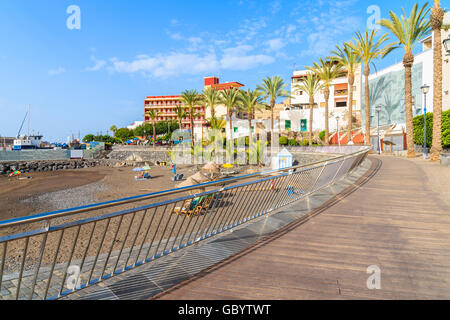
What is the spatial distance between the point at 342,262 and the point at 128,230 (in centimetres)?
323

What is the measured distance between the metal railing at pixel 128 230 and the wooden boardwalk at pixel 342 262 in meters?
0.88

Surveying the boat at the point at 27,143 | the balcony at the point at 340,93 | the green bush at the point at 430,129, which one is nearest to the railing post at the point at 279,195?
the green bush at the point at 430,129

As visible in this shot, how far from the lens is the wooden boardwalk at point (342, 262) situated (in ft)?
11.0

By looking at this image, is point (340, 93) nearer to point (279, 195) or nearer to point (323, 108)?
point (323, 108)

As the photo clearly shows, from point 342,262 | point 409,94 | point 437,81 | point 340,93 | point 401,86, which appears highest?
point 340,93

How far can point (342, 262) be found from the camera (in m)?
4.14

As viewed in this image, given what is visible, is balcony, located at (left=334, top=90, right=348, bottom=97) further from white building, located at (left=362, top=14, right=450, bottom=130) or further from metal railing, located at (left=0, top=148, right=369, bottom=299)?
metal railing, located at (left=0, top=148, right=369, bottom=299)

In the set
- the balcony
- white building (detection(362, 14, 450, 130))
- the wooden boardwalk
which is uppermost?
the balcony

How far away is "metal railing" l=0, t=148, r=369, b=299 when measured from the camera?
2.87 meters

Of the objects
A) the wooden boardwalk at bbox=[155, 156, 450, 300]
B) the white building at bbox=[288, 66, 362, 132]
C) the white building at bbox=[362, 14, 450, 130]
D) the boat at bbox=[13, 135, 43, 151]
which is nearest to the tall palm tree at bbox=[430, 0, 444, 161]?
the white building at bbox=[362, 14, 450, 130]

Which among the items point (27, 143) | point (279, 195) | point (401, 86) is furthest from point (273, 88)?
point (27, 143)

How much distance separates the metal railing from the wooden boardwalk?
34.8 inches

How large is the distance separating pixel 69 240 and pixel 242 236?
866cm

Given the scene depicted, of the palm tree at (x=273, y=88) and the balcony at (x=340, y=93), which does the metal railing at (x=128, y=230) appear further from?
the balcony at (x=340, y=93)
